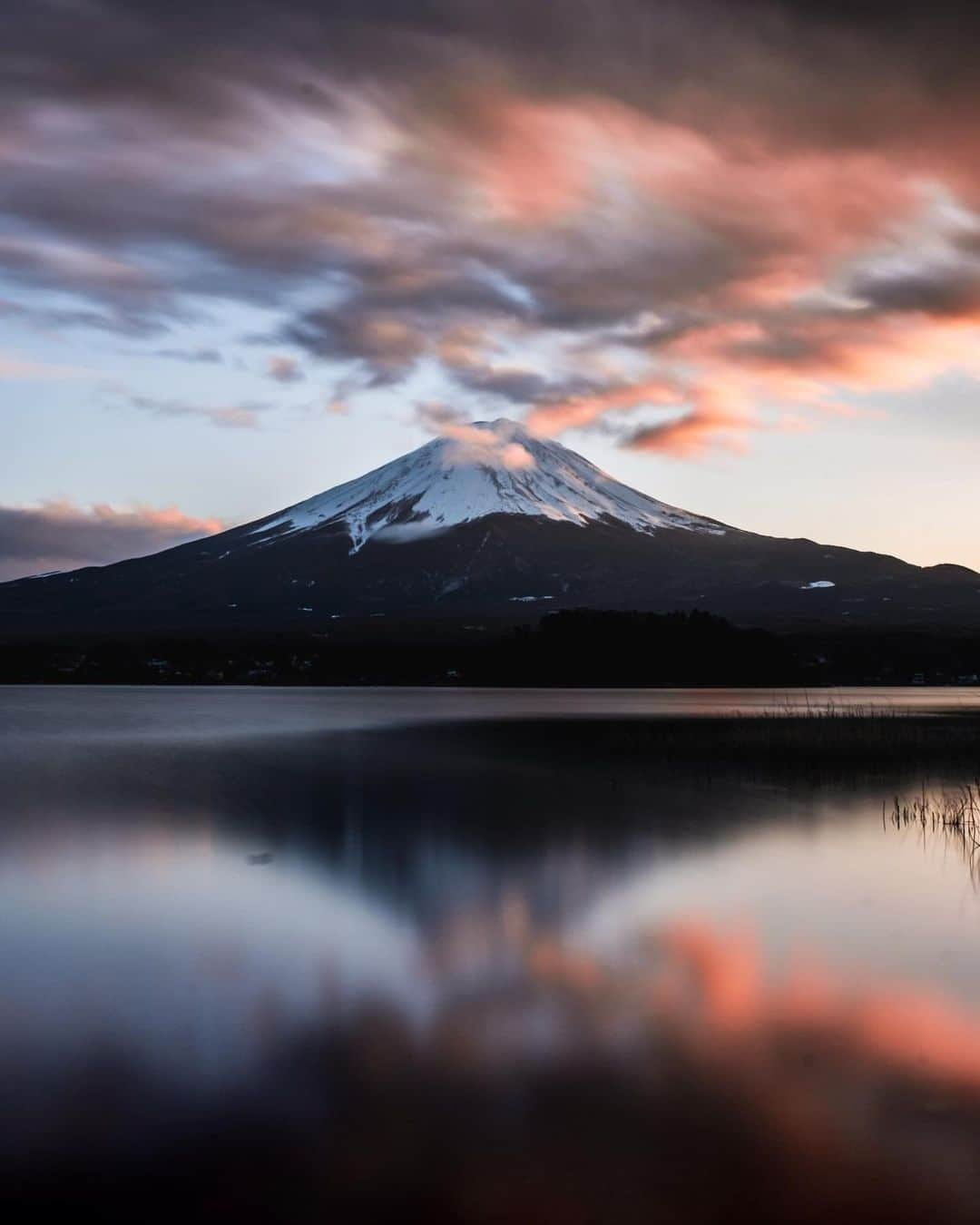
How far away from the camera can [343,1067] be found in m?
7.52

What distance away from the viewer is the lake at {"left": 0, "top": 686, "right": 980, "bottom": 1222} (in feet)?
19.5

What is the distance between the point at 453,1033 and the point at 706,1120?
2.18 m

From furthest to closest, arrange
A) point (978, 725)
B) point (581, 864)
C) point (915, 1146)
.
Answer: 1. point (978, 725)
2. point (581, 864)
3. point (915, 1146)

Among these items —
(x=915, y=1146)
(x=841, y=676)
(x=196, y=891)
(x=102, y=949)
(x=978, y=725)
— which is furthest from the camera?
(x=841, y=676)

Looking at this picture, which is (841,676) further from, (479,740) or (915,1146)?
(915,1146)

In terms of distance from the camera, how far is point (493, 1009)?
9000 millimetres

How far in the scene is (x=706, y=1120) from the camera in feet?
22.1

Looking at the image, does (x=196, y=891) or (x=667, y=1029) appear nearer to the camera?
(x=667, y=1029)

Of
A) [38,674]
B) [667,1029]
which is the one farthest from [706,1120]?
[38,674]

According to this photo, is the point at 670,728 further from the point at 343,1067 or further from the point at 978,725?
the point at 343,1067

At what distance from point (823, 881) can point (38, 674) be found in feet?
362

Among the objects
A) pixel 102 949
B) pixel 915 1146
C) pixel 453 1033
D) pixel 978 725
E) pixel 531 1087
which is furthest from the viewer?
pixel 978 725

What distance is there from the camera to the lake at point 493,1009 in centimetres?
594

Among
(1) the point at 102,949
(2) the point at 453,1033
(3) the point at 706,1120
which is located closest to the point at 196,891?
(1) the point at 102,949
